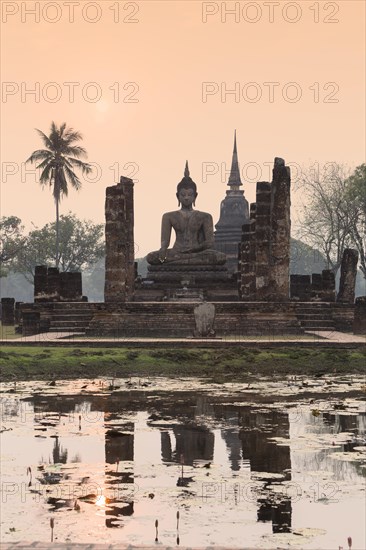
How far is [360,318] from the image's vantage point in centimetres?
3525

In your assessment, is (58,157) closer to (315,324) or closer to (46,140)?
(46,140)

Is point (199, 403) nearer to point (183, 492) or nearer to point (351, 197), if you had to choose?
point (183, 492)

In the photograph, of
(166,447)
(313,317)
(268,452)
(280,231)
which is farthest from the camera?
(313,317)

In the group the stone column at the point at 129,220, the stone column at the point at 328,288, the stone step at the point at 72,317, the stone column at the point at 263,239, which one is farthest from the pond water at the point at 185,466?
the stone column at the point at 328,288

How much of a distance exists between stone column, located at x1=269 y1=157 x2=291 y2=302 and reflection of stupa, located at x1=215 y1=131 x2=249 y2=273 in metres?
40.9

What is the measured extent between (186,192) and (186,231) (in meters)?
1.63

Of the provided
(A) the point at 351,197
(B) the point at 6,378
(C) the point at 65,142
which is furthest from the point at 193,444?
(C) the point at 65,142

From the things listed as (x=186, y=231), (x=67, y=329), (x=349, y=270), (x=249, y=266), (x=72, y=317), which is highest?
(x=186, y=231)

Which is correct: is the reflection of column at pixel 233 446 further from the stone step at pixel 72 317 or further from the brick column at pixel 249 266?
the brick column at pixel 249 266

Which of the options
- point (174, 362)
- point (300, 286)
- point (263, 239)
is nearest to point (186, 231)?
point (300, 286)

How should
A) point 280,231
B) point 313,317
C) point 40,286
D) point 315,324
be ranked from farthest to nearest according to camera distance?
point 40,286
point 313,317
point 315,324
point 280,231

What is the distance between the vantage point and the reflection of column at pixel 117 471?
1088 cm

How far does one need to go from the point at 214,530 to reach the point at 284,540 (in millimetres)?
701

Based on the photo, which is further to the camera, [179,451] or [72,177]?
[72,177]
